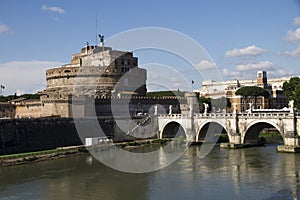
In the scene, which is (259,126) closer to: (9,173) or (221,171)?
(221,171)

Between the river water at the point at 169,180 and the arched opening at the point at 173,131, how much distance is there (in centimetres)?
1200

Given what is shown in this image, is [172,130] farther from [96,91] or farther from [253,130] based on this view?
[253,130]

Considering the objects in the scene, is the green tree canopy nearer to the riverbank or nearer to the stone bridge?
the stone bridge

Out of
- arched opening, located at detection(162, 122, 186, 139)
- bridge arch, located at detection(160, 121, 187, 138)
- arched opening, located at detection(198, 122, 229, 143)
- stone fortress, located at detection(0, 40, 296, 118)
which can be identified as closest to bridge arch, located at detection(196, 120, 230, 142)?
arched opening, located at detection(198, 122, 229, 143)

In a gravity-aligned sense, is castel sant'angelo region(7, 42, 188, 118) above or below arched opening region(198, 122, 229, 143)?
above

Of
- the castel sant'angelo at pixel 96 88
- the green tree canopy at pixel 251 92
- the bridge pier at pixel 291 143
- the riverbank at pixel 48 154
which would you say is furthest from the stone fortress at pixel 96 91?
the bridge pier at pixel 291 143

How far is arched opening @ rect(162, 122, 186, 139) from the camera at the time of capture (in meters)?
38.1

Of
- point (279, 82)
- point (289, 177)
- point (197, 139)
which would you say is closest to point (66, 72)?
point (197, 139)

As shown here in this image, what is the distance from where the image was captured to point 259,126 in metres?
30.1

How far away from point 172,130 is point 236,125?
31.7 feet

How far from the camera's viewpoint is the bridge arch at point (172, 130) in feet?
124

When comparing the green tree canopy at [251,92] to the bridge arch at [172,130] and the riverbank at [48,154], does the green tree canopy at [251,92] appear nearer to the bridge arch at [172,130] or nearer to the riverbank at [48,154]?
the bridge arch at [172,130]

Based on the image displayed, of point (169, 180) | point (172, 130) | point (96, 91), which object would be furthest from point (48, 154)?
point (96, 91)

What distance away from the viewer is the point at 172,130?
38938 mm
